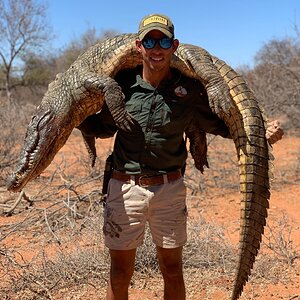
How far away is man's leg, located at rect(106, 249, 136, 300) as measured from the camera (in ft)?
9.05

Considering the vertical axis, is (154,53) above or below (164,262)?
above

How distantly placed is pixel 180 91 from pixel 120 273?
1106 millimetres

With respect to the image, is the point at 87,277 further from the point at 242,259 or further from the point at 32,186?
the point at 32,186

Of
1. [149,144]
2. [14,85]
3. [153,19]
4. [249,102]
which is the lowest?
[149,144]

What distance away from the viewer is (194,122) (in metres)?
2.93

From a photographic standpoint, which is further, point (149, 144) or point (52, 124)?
point (52, 124)

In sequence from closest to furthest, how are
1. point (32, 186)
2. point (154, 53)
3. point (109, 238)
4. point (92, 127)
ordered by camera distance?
point (154, 53) < point (109, 238) < point (92, 127) < point (32, 186)

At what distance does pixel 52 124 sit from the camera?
2920 millimetres

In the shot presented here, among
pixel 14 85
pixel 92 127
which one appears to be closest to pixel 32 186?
pixel 92 127

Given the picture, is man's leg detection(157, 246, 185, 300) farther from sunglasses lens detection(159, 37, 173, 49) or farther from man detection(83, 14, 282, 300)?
sunglasses lens detection(159, 37, 173, 49)

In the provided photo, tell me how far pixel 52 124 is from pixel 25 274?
1.53 metres

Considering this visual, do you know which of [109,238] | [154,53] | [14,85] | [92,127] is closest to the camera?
[154,53]

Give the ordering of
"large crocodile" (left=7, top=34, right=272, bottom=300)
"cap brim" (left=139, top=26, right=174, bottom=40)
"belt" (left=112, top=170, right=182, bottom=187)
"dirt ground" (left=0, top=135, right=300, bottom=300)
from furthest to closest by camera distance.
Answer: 1. "dirt ground" (left=0, top=135, right=300, bottom=300)
2. "belt" (left=112, top=170, right=182, bottom=187)
3. "large crocodile" (left=7, top=34, right=272, bottom=300)
4. "cap brim" (left=139, top=26, right=174, bottom=40)

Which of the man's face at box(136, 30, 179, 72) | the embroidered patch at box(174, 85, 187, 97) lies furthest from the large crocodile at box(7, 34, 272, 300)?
the man's face at box(136, 30, 179, 72)
